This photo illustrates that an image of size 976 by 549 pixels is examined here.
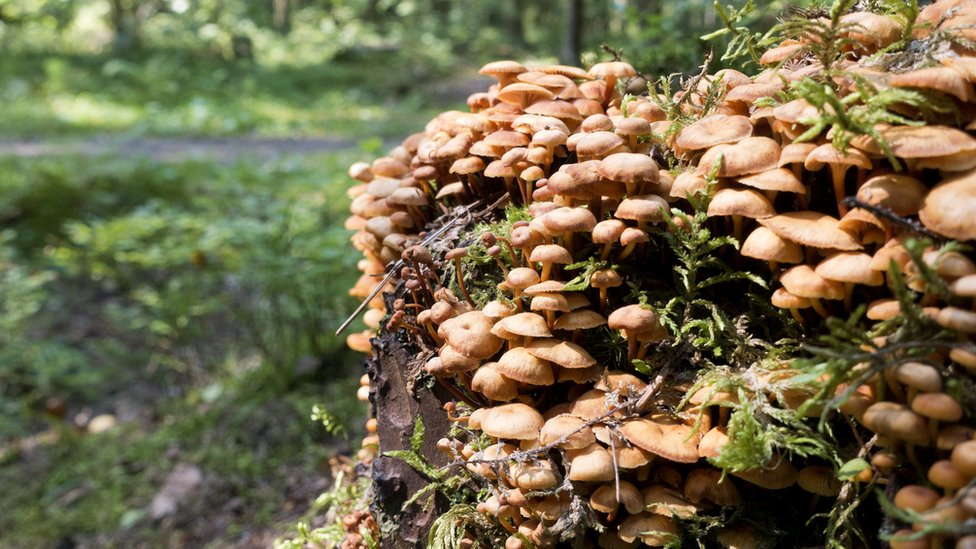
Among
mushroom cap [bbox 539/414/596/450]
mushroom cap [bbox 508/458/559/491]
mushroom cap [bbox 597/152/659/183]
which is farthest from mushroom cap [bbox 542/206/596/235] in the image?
mushroom cap [bbox 508/458/559/491]

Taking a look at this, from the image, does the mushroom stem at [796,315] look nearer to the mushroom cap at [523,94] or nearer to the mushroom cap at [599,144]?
the mushroom cap at [599,144]

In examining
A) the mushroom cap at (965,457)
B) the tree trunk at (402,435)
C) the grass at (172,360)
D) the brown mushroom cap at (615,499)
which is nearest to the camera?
the mushroom cap at (965,457)

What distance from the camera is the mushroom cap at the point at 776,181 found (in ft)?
5.90

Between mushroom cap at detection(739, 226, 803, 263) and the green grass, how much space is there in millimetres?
13671

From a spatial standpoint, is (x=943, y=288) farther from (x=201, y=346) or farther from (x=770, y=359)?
(x=201, y=346)

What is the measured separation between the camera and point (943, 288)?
1.53 metres

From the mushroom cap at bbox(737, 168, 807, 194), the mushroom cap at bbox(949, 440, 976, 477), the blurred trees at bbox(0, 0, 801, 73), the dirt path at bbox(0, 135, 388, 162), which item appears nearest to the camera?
the mushroom cap at bbox(949, 440, 976, 477)

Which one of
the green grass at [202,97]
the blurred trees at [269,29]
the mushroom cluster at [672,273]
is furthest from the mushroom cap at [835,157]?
the blurred trees at [269,29]

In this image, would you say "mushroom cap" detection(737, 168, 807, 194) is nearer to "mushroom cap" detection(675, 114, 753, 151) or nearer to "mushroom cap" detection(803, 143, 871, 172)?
"mushroom cap" detection(803, 143, 871, 172)

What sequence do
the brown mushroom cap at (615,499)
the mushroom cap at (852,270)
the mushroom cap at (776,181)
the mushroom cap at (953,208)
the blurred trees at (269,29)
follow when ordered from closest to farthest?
the mushroom cap at (953,208) < the mushroom cap at (852,270) < the mushroom cap at (776,181) < the brown mushroom cap at (615,499) < the blurred trees at (269,29)

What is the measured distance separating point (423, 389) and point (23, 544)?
14.1 ft

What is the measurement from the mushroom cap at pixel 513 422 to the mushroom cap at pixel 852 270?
0.91 metres

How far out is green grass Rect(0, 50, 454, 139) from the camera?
1531cm

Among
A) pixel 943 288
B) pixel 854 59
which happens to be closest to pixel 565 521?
pixel 943 288
